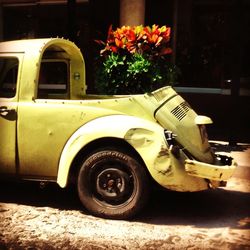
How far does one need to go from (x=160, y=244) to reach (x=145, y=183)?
608mm

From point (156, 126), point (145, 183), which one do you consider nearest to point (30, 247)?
point (145, 183)

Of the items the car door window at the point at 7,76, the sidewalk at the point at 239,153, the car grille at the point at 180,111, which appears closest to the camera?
the car grille at the point at 180,111

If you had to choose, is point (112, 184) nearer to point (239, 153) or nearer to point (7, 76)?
point (7, 76)

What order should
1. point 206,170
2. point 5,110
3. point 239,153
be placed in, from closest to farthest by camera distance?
point 206,170, point 5,110, point 239,153

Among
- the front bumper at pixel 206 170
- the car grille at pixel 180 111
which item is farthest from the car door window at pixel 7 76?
the front bumper at pixel 206 170

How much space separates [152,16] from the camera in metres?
9.38

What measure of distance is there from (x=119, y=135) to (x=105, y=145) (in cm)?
26

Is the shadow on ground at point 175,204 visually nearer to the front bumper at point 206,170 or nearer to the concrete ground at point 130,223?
the concrete ground at point 130,223

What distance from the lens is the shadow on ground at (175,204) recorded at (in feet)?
13.0

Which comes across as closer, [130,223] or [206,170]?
[206,170]

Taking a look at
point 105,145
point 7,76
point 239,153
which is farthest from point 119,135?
point 239,153

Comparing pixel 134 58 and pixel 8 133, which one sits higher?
pixel 134 58

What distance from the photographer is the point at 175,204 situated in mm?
4438

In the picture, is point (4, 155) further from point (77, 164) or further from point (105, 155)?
point (105, 155)
